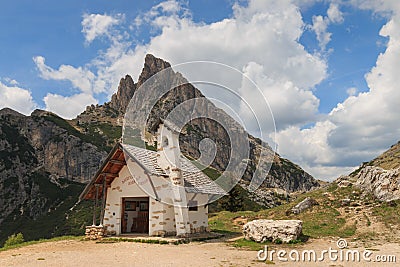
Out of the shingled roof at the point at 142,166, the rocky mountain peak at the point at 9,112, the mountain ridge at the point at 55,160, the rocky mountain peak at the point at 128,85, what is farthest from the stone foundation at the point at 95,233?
the rocky mountain peak at the point at 128,85

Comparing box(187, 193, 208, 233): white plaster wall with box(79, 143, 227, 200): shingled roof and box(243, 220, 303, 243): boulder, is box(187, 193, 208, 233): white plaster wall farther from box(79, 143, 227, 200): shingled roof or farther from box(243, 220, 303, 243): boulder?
box(243, 220, 303, 243): boulder

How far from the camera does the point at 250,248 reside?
16.0 meters

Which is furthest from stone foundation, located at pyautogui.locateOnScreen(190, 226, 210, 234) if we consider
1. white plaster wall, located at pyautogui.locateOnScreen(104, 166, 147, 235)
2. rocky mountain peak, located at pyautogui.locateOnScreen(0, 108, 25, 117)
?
rocky mountain peak, located at pyautogui.locateOnScreen(0, 108, 25, 117)

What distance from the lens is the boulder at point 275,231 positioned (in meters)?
17.3

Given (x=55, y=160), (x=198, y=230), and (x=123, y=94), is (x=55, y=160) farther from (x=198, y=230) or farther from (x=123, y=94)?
(x=198, y=230)

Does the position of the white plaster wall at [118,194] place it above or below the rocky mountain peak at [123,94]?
below

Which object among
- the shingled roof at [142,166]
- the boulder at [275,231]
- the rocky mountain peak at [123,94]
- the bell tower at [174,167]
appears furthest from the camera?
the rocky mountain peak at [123,94]

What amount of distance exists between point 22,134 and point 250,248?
13133 cm

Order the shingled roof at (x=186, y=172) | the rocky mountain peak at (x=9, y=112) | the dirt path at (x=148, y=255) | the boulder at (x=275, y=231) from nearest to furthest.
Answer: the dirt path at (x=148, y=255) < the boulder at (x=275, y=231) < the shingled roof at (x=186, y=172) < the rocky mountain peak at (x=9, y=112)

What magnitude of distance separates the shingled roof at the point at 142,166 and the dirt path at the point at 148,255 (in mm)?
4434

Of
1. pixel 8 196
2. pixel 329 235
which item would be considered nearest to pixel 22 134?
pixel 8 196

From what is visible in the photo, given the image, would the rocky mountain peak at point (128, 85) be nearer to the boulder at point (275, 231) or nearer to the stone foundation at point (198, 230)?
the stone foundation at point (198, 230)

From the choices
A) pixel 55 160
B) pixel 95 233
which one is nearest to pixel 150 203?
pixel 95 233

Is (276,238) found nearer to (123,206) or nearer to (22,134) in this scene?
(123,206)
